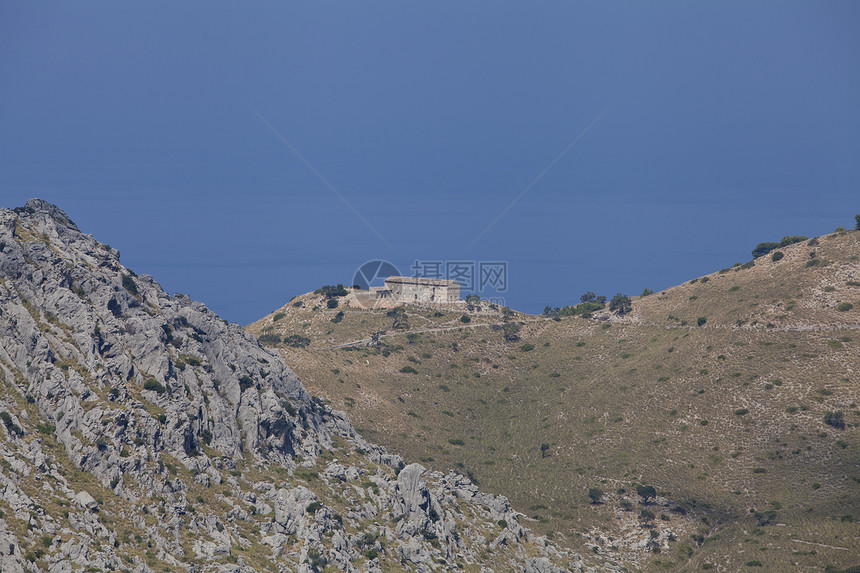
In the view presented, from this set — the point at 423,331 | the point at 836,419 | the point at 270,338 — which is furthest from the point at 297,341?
the point at 836,419

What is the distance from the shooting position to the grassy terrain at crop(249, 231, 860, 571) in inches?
3789

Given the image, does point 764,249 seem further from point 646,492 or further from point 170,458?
point 170,458

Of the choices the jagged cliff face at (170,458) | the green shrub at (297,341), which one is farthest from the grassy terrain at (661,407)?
the jagged cliff face at (170,458)

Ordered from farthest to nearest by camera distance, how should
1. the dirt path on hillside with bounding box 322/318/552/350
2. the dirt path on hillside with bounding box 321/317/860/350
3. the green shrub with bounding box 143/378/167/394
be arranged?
the dirt path on hillside with bounding box 322/318/552/350
the dirt path on hillside with bounding box 321/317/860/350
the green shrub with bounding box 143/378/167/394

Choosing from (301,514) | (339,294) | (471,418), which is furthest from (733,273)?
(301,514)

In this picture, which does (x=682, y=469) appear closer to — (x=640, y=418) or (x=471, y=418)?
(x=640, y=418)

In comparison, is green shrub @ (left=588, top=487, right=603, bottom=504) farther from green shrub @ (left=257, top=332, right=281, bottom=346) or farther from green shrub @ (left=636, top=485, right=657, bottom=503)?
green shrub @ (left=257, top=332, right=281, bottom=346)

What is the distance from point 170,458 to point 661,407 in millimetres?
79085

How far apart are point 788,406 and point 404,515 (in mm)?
63187

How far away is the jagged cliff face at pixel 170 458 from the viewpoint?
59.5 m

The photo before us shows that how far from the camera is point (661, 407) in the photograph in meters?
123

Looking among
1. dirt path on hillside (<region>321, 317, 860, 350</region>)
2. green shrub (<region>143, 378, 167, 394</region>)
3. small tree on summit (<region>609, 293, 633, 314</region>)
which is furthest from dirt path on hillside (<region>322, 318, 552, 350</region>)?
green shrub (<region>143, 378, 167, 394</region>)

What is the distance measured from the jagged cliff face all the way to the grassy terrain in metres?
19.8

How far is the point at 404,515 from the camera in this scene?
80.4m
